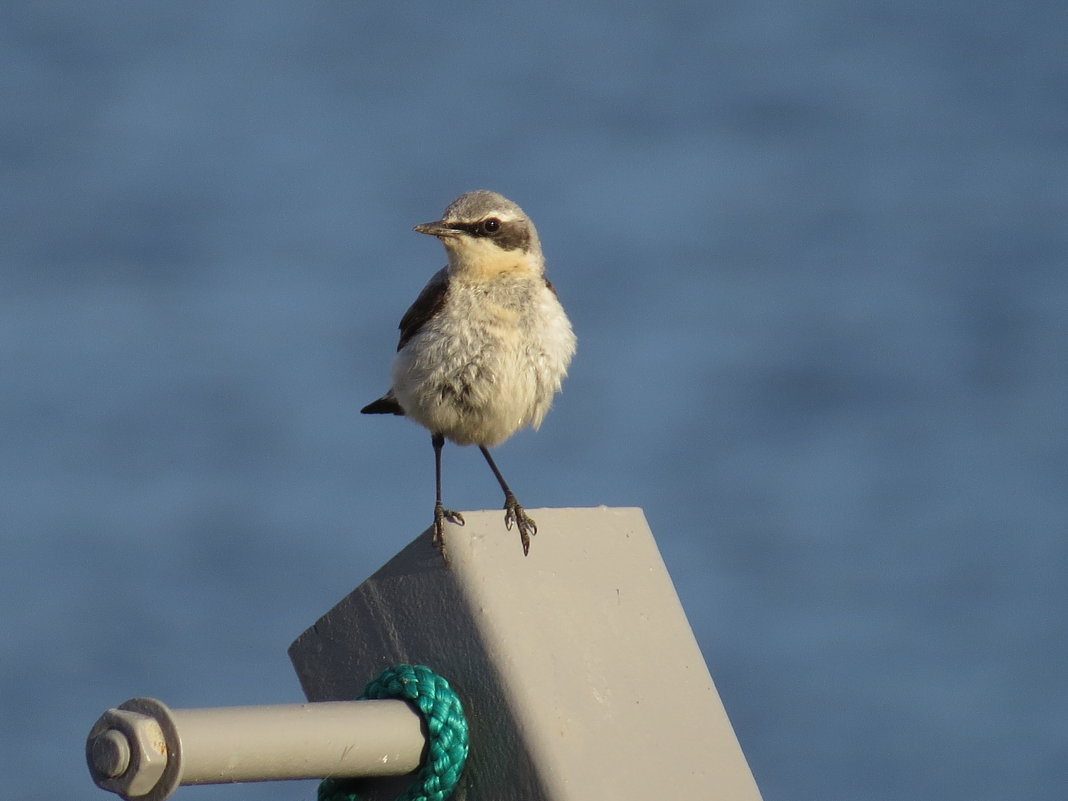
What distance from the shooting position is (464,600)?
13.1 feet

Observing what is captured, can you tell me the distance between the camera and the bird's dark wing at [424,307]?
20.5 feet

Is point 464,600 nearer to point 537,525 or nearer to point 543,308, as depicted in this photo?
point 537,525

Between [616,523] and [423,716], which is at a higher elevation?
[616,523]

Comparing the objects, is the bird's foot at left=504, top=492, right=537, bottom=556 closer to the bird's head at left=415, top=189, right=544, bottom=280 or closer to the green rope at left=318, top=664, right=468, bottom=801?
the green rope at left=318, top=664, right=468, bottom=801

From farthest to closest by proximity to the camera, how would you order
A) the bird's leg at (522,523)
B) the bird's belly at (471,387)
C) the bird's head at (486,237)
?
the bird's head at (486,237) < the bird's belly at (471,387) < the bird's leg at (522,523)

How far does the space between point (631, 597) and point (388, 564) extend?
2.15 ft

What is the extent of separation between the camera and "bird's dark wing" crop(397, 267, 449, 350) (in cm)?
624

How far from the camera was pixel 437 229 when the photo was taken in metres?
6.32

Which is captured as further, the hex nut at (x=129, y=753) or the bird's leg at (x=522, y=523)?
the bird's leg at (x=522, y=523)

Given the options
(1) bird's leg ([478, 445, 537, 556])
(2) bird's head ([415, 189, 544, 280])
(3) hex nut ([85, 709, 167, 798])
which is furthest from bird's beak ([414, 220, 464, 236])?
(3) hex nut ([85, 709, 167, 798])

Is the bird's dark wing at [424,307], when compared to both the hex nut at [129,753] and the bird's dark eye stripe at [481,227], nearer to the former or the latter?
the bird's dark eye stripe at [481,227]

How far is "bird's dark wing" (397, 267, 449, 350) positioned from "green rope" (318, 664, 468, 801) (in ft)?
8.24

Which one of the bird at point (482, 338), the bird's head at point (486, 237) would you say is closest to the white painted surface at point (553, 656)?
the bird at point (482, 338)

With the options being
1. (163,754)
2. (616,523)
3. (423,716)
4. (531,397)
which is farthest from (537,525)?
(531,397)
